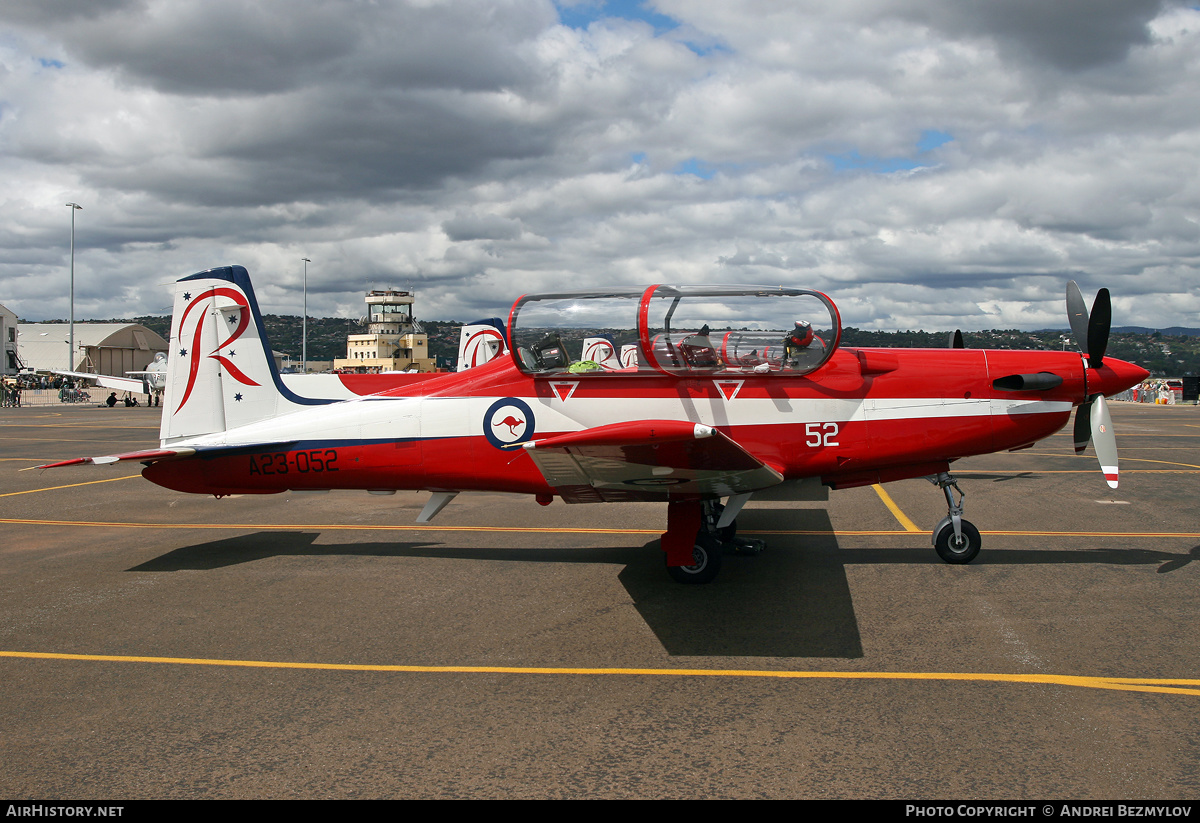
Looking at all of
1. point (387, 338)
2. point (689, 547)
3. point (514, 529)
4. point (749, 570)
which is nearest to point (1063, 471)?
point (749, 570)

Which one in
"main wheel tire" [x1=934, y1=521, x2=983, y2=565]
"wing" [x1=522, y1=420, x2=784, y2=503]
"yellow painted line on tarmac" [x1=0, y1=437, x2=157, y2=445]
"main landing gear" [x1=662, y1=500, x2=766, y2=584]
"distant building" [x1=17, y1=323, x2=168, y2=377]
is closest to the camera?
"wing" [x1=522, y1=420, x2=784, y2=503]

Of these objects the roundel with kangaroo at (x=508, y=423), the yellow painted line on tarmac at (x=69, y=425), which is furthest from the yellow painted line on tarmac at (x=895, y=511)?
the yellow painted line on tarmac at (x=69, y=425)

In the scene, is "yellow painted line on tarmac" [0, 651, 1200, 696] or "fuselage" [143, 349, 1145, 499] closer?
"yellow painted line on tarmac" [0, 651, 1200, 696]

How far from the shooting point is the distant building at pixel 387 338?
10080 cm

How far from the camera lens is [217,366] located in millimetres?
8148

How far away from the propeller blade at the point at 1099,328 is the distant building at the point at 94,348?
99.6m

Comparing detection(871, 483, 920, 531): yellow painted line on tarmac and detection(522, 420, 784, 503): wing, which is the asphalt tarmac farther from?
detection(522, 420, 784, 503): wing

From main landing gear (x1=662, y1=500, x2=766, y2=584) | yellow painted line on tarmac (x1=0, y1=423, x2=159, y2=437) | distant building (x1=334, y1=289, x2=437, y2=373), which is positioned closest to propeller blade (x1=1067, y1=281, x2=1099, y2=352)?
main landing gear (x1=662, y1=500, x2=766, y2=584)

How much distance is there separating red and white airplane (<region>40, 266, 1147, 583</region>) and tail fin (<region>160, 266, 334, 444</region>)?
71cm

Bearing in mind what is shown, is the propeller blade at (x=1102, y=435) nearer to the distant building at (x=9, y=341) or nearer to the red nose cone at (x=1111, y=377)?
the red nose cone at (x=1111, y=377)

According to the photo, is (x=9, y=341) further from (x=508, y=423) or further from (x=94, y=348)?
(x=508, y=423)

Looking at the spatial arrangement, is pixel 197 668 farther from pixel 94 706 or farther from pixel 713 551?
pixel 713 551

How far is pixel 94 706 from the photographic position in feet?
14.0

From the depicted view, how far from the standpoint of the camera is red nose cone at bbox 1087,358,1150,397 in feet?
23.2
